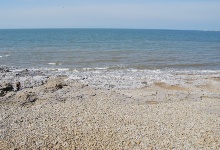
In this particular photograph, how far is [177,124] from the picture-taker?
1361 centimetres

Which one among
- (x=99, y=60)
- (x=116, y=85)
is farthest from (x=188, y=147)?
(x=99, y=60)

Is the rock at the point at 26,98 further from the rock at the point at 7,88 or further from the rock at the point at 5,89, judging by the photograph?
the rock at the point at 7,88

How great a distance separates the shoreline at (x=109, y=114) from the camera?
38.4 ft

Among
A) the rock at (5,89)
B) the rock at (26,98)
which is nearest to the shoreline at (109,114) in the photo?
the rock at (26,98)

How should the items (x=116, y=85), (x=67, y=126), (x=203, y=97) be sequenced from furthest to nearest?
(x=116, y=85), (x=203, y=97), (x=67, y=126)

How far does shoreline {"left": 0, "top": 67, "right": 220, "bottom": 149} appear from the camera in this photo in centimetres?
1172

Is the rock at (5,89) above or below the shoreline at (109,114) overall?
above

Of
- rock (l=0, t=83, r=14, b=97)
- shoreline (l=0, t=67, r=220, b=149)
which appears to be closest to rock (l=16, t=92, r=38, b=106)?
shoreline (l=0, t=67, r=220, b=149)

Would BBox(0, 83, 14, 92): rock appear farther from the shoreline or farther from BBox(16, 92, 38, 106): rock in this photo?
BBox(16, 92, 38, 106): rock

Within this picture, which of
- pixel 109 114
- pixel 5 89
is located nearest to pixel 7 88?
pixel 5 89

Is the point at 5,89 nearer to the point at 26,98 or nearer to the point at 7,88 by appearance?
the point at 7,88

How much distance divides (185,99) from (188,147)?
23.5ft

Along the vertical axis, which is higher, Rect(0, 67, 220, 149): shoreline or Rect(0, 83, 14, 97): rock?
Rect(0, 83, 14, 97): rock

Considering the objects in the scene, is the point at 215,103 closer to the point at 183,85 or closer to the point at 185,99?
the point at 185,99
